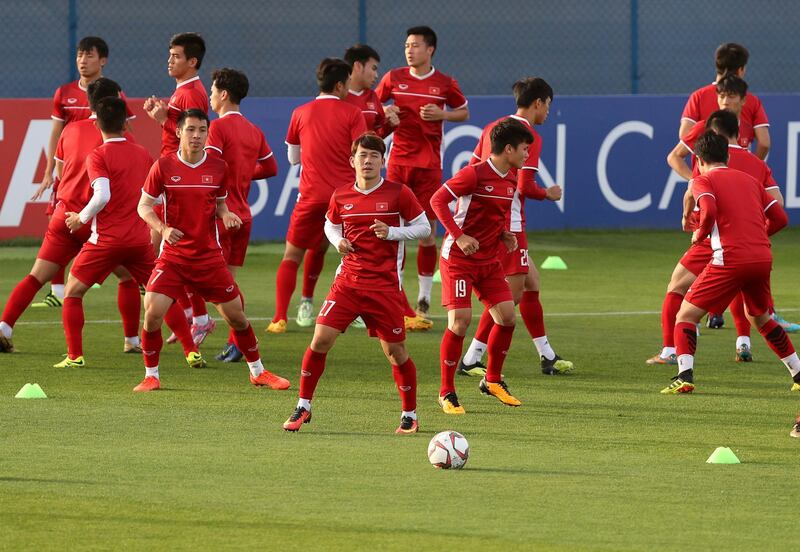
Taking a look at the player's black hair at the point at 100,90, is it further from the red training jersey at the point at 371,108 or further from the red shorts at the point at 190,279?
the red training jersey at the point at 371,108

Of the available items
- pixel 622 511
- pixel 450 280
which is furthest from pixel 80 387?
pixel 622 511

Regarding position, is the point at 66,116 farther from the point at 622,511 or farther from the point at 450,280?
the point at 622,511

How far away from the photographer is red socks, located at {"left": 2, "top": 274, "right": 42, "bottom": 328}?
1155 centimetres

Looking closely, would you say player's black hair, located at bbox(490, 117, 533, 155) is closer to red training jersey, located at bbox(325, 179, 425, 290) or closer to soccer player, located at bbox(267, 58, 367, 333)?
red training jersey, located at bbox(325, 179, 425, 290)

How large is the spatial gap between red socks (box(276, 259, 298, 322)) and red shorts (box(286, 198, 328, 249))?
0.62ft

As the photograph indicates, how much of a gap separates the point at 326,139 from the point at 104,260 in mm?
2440

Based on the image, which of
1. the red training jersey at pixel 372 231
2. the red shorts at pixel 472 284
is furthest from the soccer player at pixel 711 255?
the red training jersey at pixel 372 231

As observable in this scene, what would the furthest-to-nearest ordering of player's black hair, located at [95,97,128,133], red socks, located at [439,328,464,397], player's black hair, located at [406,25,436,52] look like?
player's black hair, located at [406,25,436,52], player's black hair, located at [95,97,128,133], red socks, located at [439,328,464,397]

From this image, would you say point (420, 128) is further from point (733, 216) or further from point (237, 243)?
point (733, 216)

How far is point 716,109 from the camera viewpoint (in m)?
12.3

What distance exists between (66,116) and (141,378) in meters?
3.29

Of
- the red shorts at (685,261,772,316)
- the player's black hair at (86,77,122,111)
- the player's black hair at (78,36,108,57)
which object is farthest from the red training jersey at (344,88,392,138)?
the red shorts at (685,261,772,316)

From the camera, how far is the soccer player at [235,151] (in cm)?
1141

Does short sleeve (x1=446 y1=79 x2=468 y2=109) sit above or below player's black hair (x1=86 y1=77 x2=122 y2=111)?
below
